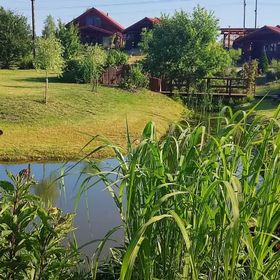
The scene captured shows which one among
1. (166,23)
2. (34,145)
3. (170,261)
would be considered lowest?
(34,145)

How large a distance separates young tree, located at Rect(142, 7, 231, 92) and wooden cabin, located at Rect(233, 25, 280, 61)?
2096 cm

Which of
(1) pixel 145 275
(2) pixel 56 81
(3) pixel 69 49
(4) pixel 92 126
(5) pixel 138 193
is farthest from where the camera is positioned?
(3) pixel 69 49

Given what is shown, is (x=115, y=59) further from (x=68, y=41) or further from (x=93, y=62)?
(x=68, y=41)

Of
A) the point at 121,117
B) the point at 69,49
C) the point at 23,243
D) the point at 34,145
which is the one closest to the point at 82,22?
the point at 69,49

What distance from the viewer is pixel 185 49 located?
28266 millimetres

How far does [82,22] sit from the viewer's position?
6231 centimetres

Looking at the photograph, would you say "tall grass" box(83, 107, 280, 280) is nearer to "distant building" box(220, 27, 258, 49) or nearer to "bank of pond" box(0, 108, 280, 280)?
"bank of pond" box(0, 108, 280, 280)

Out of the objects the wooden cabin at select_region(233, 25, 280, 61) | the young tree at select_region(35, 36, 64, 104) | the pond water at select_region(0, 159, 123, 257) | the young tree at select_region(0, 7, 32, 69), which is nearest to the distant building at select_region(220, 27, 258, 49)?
the wooden cabin at select_region(233, 25, 280, 61)

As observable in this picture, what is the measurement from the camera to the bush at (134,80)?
25562 millimetres

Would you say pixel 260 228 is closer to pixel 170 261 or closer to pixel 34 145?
pixel 170 261

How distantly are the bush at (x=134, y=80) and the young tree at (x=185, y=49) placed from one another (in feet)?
8.64

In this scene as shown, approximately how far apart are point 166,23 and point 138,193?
28317 millimetres

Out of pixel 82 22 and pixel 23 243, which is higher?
pixel 82 22

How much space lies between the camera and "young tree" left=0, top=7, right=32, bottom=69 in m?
37.5
